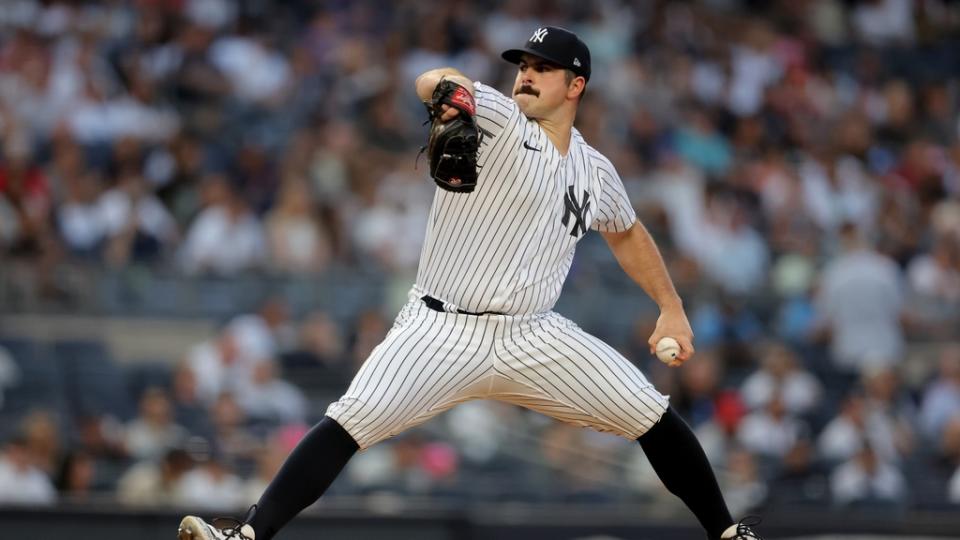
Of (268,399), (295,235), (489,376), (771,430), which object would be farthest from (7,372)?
(489,376)

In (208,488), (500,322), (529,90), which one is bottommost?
(208,488)

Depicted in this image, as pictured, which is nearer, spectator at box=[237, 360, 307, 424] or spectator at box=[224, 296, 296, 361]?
spectator at box=[237, 360, 307, 424]

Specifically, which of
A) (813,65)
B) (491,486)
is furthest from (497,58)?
(491,486)

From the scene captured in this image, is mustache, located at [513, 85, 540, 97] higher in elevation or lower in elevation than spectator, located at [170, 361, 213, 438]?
higher

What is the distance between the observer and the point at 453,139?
4883mm

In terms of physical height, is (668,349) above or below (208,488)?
above

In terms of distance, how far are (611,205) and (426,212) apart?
21.6 feet

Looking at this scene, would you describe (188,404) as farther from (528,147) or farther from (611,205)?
(528,147)

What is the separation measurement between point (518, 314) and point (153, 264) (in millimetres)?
6445

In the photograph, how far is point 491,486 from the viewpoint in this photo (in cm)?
1023

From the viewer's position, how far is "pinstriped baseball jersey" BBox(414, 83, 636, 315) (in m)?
5.34

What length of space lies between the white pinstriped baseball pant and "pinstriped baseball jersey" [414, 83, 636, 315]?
0.09m

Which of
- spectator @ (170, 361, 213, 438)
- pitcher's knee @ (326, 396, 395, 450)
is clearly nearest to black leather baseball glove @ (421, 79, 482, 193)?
pitcher's knee @ (326, 396, 395, 450)

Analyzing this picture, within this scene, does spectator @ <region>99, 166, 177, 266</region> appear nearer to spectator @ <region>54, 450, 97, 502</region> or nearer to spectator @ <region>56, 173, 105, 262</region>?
spectator @ <region>56, 173, 105, 262</region>
